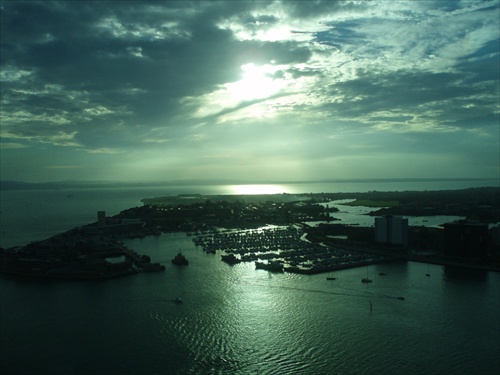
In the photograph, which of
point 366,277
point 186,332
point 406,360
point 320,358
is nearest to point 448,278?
point 366,277

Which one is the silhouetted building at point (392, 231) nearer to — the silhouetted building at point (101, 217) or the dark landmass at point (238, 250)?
the dark landmass at point (238, 250)

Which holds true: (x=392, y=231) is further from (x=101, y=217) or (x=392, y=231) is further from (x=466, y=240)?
(x=101, y=217)

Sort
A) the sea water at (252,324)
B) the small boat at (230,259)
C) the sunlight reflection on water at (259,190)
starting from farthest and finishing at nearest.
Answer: the sunlight reflection on water at (259,190)
the small boat at (230,259)
the sea water at (252,324)

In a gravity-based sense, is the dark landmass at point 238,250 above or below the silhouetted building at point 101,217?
below

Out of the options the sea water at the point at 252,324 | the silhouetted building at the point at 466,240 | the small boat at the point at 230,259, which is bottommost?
the sea water at the point at 252,324

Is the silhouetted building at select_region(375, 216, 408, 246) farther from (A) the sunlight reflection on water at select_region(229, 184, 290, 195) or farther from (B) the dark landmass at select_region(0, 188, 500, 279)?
(A) the sunlight reflection on water at select_region(229, 184, 290, 195)

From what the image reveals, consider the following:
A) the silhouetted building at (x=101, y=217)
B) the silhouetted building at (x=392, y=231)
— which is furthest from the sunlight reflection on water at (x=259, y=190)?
the silhouetted building at (x=392, y=231)

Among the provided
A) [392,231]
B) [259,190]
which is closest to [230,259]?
[392,231]
